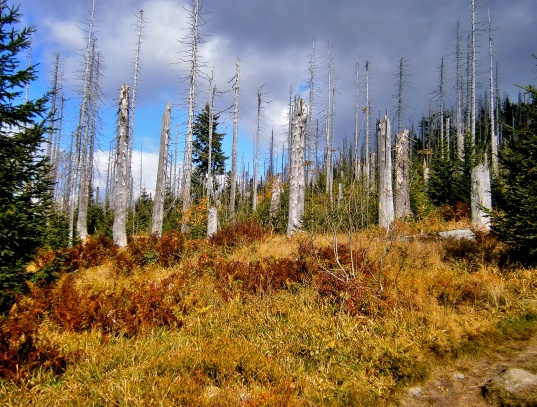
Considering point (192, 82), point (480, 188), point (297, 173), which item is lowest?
point (480, 188)

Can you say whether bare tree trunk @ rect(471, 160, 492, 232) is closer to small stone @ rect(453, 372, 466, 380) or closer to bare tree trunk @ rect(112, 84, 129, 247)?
small stone @ rect(453, 372, 466, 380)

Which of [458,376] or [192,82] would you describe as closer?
[458,376]

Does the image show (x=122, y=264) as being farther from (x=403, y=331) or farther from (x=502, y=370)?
(x=502, y=370)

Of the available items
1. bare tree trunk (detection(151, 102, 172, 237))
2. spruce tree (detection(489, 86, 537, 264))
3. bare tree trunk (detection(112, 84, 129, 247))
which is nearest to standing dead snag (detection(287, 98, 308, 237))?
spruce tree (detection(489, 86, 537, 264))

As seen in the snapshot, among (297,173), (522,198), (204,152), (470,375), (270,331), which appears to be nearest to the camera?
(470,375)

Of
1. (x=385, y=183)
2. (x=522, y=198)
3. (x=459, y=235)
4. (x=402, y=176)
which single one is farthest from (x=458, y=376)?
(x=402, y=176)

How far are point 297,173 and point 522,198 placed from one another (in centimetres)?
714

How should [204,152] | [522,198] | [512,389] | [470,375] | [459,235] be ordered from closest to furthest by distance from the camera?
[512,389] < [470,375] < [522,198] < [459,235] < [204,152]

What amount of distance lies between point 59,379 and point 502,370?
16.4 ft

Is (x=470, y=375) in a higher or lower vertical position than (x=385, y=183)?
lower

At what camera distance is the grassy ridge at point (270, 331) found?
10.5ft

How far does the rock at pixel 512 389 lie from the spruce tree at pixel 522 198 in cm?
335

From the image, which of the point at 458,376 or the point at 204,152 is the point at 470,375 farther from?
the point at 204,152

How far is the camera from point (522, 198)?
228 inches
